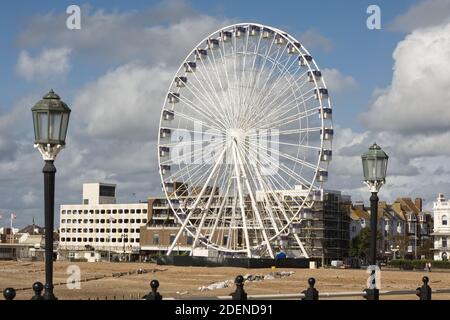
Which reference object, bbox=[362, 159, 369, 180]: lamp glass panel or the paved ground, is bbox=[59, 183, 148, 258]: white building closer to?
the paved ground

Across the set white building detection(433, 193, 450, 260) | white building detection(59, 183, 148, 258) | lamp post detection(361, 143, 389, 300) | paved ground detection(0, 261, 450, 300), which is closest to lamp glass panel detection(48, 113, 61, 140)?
lamp post detection(361, 143, 389, 300)

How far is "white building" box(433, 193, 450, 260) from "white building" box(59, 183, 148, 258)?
5721 cm

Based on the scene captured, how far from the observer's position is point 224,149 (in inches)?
2982

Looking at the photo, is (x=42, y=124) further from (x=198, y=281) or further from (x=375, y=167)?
(x=198, y=281)

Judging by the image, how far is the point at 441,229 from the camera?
5655 inches

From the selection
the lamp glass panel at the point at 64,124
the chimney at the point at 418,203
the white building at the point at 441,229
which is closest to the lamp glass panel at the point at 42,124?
the lamp glass panel at the point at 64,124

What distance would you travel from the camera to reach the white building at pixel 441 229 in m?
142

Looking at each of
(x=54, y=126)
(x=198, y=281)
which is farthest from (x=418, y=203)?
(x=54, y=126)

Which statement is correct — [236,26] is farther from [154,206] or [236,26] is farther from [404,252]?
[154,206]

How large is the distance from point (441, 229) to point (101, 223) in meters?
74.3

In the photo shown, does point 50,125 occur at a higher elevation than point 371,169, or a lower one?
higher

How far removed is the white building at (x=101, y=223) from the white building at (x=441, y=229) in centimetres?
5721
